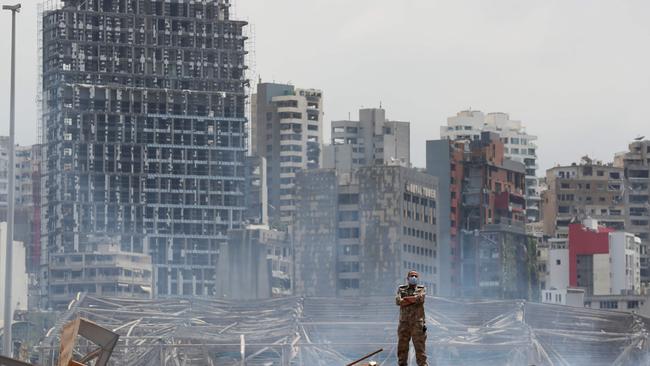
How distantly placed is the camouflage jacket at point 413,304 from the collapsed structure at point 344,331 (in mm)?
93365

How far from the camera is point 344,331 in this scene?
14762 cm

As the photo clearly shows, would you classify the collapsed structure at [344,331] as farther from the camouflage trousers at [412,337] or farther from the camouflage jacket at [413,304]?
the camouflage jacket at [413,304]

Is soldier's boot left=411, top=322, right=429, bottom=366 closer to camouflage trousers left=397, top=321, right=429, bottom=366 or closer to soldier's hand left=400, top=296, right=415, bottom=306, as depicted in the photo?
camouflage trousers left=397, top=321, right=429, bottom=366

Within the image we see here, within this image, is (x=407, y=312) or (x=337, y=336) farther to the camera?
(x=337, y=336)

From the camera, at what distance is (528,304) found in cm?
14750

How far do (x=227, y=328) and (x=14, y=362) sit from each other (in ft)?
339

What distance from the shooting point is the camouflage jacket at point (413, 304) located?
39.2m

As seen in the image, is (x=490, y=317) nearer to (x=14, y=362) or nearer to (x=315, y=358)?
(x=315, y=358)

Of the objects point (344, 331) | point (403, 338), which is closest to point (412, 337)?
point (403, 338)

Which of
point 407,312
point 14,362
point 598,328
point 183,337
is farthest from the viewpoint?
point 598,328

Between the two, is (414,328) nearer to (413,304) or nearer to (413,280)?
(413,304)

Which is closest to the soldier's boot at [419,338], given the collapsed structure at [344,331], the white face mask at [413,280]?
the white face mask at [413,280]

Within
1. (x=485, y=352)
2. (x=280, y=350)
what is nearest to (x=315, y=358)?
(x=280, y=350)

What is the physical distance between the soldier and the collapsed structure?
3670 inches
